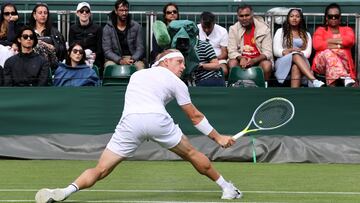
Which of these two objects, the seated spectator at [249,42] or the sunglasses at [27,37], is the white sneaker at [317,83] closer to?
the seated spectator at [249,42]

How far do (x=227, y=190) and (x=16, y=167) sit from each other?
4.89 meters

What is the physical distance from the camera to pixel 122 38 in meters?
16.5

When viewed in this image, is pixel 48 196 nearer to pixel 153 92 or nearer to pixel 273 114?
pixel 153 92

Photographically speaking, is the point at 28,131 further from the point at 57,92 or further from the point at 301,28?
the point at 301,28

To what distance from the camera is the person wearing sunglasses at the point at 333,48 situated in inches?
639

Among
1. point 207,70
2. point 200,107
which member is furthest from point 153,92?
point 207,70

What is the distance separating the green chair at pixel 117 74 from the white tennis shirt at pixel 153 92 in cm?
609

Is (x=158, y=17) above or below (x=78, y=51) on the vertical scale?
above

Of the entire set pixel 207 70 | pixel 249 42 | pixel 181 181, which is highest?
pixel 249 42

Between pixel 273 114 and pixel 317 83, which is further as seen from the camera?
pixel 317 83

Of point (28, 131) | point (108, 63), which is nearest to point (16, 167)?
point (28, 131)

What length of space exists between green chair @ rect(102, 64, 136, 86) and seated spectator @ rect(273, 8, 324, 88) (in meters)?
2.46

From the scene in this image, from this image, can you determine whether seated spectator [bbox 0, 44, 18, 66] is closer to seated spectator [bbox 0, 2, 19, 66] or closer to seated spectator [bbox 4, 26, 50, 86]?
seated spectator [bbox 0, 2, 19, 66]

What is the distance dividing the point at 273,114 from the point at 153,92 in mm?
1703
